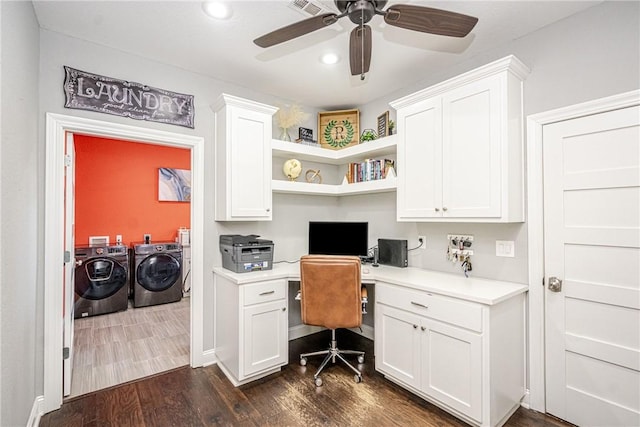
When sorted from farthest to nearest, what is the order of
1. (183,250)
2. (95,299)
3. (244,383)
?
(183,250)
(95,299)
(244,383)

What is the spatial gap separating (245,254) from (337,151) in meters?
1.56

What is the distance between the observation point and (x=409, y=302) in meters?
2.26

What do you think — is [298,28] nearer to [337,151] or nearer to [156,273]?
[337,151]

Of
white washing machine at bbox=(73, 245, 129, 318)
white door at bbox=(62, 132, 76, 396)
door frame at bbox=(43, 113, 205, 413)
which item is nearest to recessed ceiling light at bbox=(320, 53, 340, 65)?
door frame at bbox=(43, 113, 205, 413)

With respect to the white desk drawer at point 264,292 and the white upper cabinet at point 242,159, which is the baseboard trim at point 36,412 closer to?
the white desk drawer at point 264,292

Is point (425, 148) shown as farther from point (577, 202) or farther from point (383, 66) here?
point (577, 202)

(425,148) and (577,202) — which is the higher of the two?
(425,148)

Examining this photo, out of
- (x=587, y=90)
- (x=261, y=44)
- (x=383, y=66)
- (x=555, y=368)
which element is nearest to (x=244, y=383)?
(x=555, y=368)

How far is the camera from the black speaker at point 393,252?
9.39 ft

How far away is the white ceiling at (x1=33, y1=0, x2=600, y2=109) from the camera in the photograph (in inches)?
75.7

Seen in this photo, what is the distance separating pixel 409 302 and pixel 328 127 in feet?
7.20

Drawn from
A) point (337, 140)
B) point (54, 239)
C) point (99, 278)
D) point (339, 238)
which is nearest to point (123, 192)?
point (99, 278)

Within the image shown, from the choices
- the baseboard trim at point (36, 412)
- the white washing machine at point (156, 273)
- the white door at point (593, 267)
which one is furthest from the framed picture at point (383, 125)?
the white washing machine at point (156, 273)

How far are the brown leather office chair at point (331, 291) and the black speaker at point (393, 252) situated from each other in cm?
63
